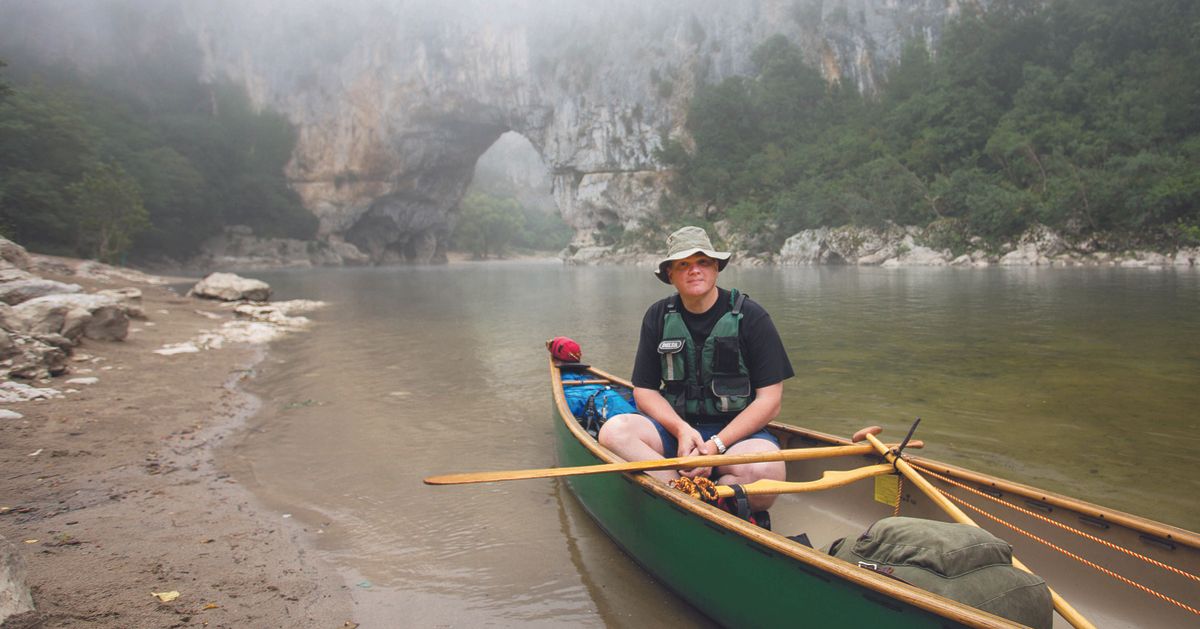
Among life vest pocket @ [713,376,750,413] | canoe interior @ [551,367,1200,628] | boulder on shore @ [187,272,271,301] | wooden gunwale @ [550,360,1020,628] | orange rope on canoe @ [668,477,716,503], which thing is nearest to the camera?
wooden gunwale @ [550,360,1020,628]

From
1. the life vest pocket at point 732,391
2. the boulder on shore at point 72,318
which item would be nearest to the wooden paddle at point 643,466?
the life vest pocket at point 732,391

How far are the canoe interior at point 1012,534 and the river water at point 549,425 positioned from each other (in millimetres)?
534

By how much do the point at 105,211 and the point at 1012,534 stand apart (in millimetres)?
35553

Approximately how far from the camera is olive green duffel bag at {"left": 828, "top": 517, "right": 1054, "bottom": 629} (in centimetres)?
169

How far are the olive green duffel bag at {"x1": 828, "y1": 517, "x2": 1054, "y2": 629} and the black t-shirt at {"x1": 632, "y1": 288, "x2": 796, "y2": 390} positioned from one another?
956 millimetres

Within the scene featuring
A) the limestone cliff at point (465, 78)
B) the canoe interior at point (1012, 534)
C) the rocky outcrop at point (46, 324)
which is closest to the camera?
the canoe interior at point (1012, 534)

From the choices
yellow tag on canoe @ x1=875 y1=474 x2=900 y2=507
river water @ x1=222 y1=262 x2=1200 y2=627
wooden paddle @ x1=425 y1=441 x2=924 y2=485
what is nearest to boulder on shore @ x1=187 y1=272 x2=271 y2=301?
river water @ x1=222 y1=262 x2=1200 y2=627

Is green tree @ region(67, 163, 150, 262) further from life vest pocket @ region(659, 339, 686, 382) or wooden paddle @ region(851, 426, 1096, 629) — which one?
wooden paddle @ region(851, 426, 1096, 629)

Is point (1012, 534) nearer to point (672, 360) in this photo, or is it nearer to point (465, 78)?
point (672, 360)

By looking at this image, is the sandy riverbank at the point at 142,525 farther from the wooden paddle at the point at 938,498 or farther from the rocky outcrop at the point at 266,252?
the rocky outcrop at the point at 266,252

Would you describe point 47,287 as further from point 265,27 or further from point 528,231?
point 528,231

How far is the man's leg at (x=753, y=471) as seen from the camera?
2750mm

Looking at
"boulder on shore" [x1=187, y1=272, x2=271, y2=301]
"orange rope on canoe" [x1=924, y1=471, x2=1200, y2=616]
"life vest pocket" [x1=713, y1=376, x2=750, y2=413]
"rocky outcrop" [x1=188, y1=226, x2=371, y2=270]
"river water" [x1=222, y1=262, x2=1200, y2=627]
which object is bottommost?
"river water" [x1=222, y1=262, x2=1200, y2=627]

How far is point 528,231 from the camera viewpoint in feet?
354
